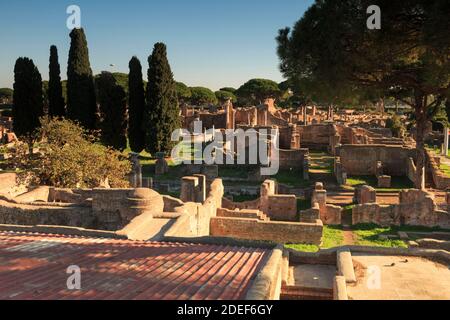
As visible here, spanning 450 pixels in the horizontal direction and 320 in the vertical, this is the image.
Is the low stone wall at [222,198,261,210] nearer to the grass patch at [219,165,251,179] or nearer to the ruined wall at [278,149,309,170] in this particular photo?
the grass patch at [219,165,251,179]

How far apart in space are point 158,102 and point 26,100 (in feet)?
29.9

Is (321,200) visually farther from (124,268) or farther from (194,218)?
(124,268)

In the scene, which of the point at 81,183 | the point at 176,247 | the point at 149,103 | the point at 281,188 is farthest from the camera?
the point at 149,103

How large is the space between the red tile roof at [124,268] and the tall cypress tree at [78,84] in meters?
23.6

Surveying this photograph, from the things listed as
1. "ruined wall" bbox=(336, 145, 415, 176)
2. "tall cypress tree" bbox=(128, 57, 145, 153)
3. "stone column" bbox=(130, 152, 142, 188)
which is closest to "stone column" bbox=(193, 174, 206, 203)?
"stone column" bbox=(130, 152, 142, 188)

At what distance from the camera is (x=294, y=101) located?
240ft

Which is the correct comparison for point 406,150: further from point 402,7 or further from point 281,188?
point 402,7

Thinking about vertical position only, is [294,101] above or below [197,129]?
above

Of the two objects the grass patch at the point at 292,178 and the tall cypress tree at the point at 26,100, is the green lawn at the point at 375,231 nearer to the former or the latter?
the grass patch at the point at 292,178

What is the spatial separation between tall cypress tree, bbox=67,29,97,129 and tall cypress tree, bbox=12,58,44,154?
2181mm

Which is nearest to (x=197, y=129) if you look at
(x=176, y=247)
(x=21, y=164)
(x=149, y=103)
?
(x=149, y=103)

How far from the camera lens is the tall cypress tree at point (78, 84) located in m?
31.6

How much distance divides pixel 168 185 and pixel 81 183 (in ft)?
23.0
